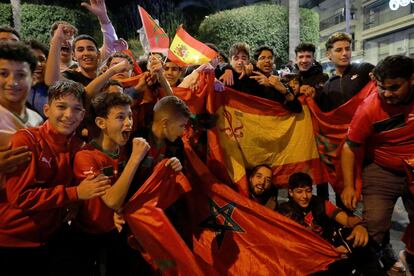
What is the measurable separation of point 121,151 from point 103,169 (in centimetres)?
31

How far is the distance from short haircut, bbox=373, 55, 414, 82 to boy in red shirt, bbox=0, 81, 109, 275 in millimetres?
2272

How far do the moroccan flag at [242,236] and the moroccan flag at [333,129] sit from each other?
105cm

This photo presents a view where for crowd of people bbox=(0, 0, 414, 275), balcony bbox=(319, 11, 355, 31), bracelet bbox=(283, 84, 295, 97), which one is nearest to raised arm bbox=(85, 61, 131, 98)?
crowd of people bbox=(0, 0, 414, 275)

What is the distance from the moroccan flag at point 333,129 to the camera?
384 cm

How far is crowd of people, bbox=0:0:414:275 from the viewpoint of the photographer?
226 centimetres

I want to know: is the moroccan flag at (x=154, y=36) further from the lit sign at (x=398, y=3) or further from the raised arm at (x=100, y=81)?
the lit sign at (x=398, y=3)

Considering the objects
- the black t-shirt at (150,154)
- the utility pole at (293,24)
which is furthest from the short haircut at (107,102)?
the utility pole at (293,24)

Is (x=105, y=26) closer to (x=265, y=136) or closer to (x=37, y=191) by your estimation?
(x=265, y=136)

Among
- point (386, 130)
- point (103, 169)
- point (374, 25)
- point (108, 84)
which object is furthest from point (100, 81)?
point (374, 25)

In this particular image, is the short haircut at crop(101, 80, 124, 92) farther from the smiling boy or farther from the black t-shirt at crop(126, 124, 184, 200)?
the smiling boy

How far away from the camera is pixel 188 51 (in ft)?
11.8

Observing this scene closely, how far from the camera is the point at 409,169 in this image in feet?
10.3

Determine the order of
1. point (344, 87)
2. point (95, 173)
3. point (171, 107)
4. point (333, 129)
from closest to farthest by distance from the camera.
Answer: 1. point (95, 173)
2. point (171, 107)
3. point (333, 129)
4. point (344, 87)

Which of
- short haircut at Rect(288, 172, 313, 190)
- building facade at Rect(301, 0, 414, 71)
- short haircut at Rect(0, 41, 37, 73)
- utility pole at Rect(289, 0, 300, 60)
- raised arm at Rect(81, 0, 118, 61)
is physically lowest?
short haircut at Rect(288, 172, 313, 190)
